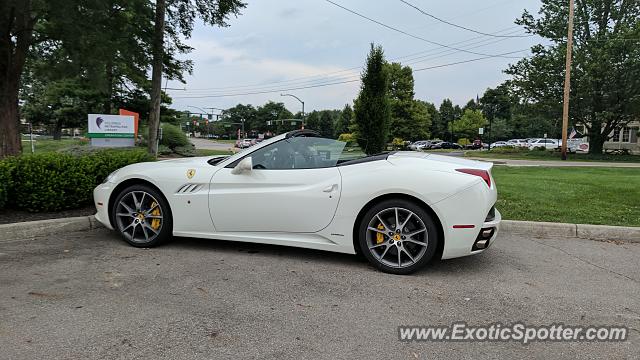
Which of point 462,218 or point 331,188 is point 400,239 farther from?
point 331,188

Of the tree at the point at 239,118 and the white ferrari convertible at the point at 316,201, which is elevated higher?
the tree at the point at 239,118

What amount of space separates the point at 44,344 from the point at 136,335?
1.71 ft

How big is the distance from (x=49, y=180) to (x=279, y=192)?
11.2ft

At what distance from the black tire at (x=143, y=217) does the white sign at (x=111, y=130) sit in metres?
11.3

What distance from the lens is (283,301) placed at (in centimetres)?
331

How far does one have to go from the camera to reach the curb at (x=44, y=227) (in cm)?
495

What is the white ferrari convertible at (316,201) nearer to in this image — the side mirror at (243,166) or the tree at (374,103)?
the side mirror at (243,166)

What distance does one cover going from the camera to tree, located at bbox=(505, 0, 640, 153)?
27.8 meters

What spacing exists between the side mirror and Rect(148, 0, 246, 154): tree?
664 centimetres

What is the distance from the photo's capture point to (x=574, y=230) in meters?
5.64

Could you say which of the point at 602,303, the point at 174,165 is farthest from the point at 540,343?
the point at 174,165

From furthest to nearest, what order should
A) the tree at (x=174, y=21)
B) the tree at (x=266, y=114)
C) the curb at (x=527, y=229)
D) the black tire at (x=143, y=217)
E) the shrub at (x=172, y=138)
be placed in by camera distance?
1. the tree at (x=266, y=114)
2. the shrub at (x=172, y=138)
3. the tree at (x=174, y=21)
4. the curb at (x=527, y=229)
5. the black tire at (x=143, y=217)

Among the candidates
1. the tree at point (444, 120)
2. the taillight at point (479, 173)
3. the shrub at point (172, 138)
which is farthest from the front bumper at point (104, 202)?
the tree at point (444, 120)

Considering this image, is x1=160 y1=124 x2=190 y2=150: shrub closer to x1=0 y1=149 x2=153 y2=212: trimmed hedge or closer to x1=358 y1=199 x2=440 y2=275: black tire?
x1=0 y1=149 x2=153 y2=212: trimmed hedge
